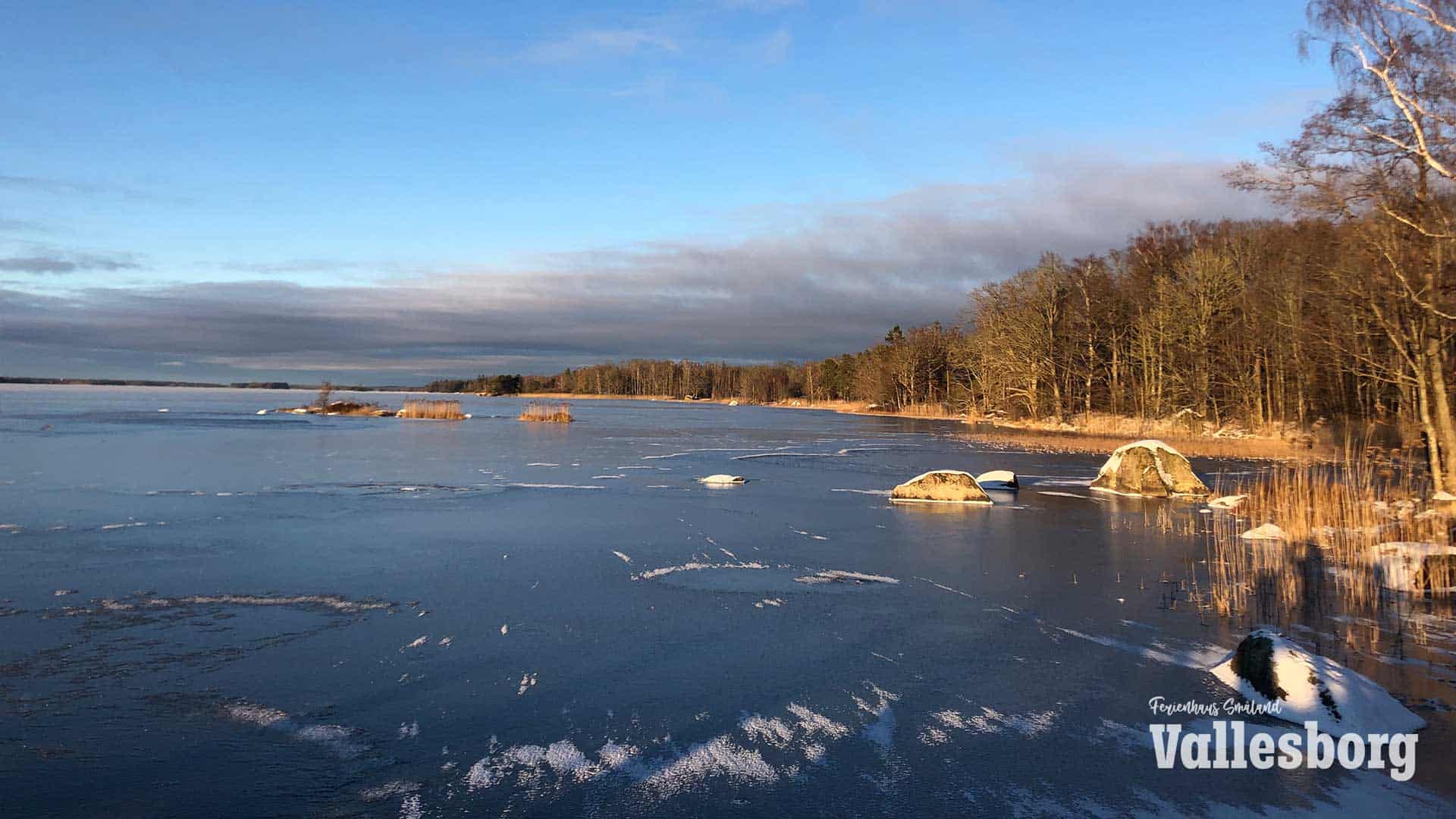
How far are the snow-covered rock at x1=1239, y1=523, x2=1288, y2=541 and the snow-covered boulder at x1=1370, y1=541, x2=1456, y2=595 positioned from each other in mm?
2190

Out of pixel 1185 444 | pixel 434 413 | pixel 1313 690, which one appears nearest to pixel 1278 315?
pixel 1185 444

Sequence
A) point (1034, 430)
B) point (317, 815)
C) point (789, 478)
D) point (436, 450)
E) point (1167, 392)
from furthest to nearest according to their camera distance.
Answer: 1. point (1034, 430)
2. point (1167, 392)
3. point (436, 450)
4. point (789, 478)
5. point (317, 815)

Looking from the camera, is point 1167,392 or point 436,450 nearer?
point 436,450

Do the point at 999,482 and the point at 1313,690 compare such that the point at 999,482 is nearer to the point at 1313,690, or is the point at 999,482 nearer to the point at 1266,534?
the point at 1266,534

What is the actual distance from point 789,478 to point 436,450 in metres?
13.3

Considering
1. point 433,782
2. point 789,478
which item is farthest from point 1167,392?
point 433,782

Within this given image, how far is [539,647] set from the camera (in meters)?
7.18

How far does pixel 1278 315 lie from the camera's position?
108 ft

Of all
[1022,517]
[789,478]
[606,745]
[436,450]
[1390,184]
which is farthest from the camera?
[436,450]

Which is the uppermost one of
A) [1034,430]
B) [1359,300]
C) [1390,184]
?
[1390,184]

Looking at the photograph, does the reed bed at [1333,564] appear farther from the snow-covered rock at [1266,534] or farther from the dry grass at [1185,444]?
the dry grass at [1185,444]

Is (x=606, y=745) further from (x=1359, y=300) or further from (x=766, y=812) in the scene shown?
(x=1359, y=300)

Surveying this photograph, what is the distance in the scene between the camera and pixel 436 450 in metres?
28.6

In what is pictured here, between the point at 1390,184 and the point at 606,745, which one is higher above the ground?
the point at 1390,184
